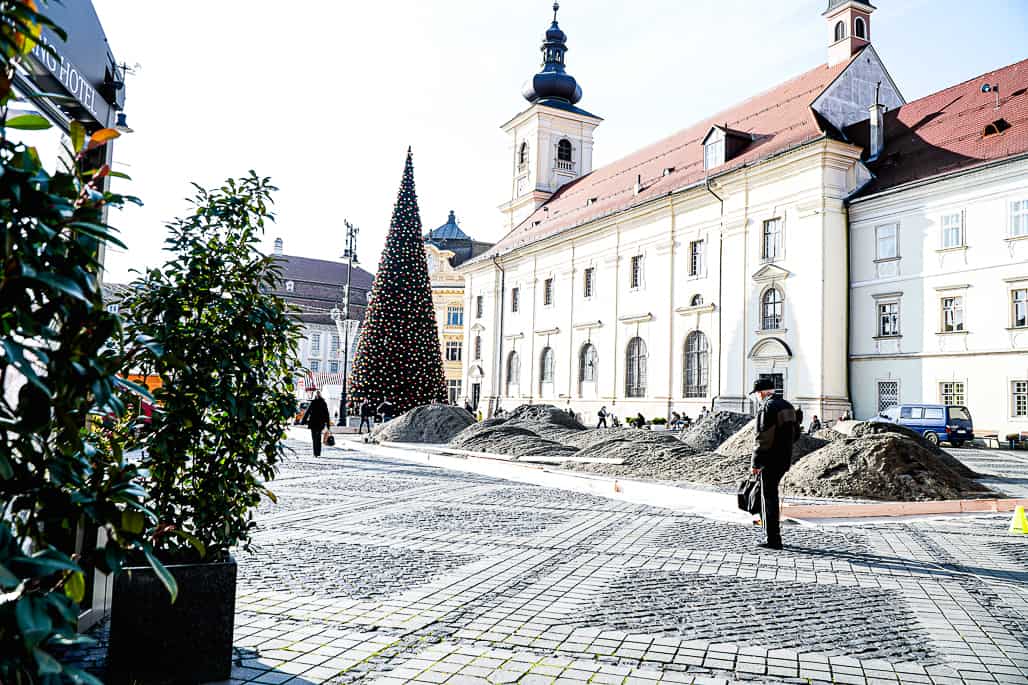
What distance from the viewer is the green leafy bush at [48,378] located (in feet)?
5.58

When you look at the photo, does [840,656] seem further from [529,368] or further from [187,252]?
[529,368]

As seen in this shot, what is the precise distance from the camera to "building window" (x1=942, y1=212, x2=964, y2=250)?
104ft

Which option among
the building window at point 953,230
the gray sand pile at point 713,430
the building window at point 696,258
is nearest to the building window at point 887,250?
the building window at point 953,230

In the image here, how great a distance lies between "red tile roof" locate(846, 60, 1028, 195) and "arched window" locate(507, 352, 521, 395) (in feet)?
90.1

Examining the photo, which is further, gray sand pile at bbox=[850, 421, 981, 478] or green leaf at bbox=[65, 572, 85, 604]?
gray sand pile at bbox=[850, 421, 981, 478]

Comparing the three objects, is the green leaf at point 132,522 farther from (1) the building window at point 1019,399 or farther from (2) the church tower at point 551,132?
(2) the church tower at point 551,132

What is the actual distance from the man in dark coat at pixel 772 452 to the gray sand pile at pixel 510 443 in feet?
40.2

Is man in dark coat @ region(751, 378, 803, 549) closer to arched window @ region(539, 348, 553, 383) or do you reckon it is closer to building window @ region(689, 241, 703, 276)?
building window @ region(689, 241, 703, 276)

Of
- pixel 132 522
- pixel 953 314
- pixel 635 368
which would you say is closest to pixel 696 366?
pixel 635 368

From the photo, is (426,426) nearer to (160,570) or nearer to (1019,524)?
(1019,524)

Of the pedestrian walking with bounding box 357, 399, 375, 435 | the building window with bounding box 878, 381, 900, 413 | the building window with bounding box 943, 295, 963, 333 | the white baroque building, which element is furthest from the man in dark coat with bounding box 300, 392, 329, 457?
the building window with bounding box 943, 295, 963, 333

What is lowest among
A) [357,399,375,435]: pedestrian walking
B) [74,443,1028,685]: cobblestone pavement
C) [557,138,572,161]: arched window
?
[74,443,1028,685]: cobblestone pavement

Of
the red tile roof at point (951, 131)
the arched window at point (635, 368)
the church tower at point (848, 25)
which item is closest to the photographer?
the red tile roof at point (951, 131)

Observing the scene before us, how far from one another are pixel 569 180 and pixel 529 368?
17026mm
